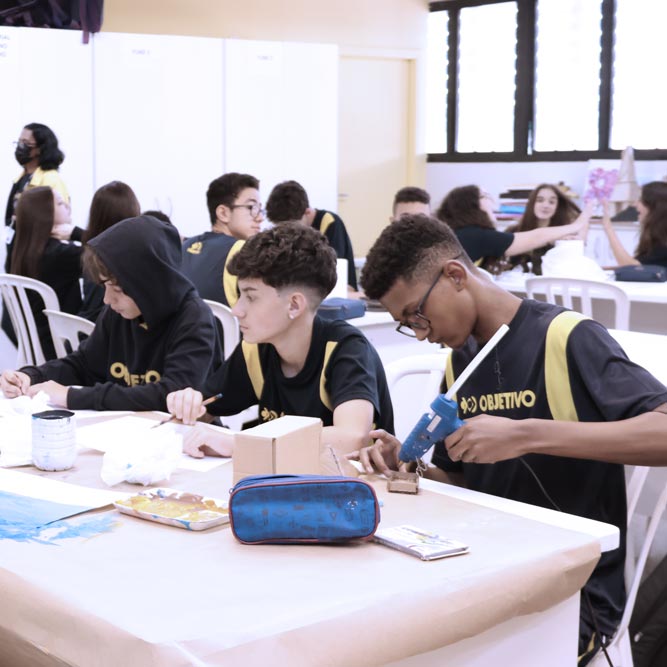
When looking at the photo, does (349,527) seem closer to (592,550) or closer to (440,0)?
(592,550)

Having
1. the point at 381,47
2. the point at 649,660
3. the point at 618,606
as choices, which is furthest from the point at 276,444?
the point at 381,47

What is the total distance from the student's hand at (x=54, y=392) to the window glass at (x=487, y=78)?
5.84 meters

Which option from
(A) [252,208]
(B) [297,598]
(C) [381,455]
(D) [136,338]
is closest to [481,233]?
(A) [252,208]

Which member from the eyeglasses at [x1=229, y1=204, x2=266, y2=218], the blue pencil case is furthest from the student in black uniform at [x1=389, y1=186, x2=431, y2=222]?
the blue pencil case

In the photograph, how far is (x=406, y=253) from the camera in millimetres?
1667

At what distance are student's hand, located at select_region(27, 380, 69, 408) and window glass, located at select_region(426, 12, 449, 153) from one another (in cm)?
620

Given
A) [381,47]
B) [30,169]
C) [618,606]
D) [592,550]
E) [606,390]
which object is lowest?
[618,606]

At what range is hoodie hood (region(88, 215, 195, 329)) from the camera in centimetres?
232

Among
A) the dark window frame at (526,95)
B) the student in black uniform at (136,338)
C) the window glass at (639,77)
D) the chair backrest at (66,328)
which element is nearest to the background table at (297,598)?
the student in black uniform at (136,338)

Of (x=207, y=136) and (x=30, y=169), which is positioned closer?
(x=30, y=169)

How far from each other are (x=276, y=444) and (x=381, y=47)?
6.73m

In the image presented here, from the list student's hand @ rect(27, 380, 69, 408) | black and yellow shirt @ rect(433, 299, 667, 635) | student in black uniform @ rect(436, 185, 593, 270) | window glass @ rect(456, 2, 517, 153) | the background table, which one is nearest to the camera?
the background table

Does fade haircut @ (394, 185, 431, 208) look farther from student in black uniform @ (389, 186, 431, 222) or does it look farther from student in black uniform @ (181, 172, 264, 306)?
student in black uniform @ (181, 172, 264, 306)

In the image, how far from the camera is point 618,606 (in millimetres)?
1563
